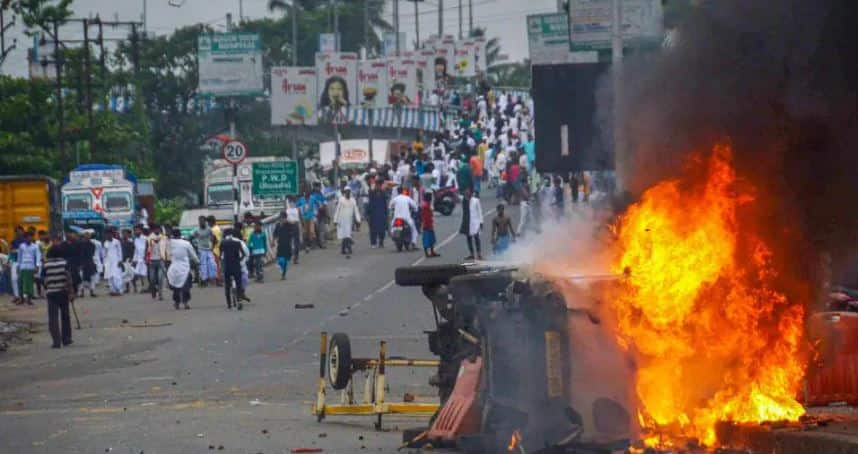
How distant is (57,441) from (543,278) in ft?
19.5

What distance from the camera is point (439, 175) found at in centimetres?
5466

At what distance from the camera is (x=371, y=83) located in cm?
5675

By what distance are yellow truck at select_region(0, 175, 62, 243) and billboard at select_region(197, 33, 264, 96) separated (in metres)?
10.00

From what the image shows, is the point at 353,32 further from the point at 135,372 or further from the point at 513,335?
the point at 513,335

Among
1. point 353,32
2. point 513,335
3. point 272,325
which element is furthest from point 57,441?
point 353,32

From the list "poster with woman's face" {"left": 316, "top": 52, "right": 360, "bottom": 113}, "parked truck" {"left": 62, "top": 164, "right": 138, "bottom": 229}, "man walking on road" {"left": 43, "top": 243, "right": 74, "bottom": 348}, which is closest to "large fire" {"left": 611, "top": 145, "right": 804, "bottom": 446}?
"man walking on road" {"left": 43, "top": 243, "right": 74, "bottom": 348}

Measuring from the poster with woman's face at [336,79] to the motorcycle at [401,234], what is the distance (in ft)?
40.8

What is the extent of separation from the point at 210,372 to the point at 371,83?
115ft

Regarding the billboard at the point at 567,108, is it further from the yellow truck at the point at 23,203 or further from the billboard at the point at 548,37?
the yellow truck at the point at 23,203

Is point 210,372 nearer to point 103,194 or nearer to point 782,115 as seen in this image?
point 782,115

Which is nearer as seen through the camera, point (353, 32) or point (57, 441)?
point (57, 441)

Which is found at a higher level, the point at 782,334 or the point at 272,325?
the point at 782,334

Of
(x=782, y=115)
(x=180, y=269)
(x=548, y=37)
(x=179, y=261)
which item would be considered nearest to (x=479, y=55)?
(x=548, y=37)

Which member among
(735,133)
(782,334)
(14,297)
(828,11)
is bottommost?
(14,297)
